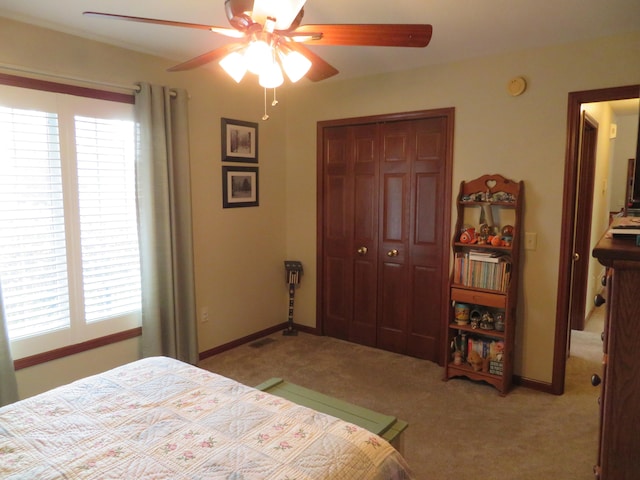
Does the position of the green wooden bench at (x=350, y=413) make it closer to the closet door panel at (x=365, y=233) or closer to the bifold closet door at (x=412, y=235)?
the bifold closet door at (x=412, y=235)

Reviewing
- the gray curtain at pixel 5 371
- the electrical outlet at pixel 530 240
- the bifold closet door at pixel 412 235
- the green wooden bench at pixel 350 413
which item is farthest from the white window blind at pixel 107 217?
the electrical outlet at pixel 530 240

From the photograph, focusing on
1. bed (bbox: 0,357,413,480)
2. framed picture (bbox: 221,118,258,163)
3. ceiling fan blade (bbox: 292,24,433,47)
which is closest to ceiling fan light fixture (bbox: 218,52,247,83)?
ceiling fan blade (bbox: 292,24,433,47)

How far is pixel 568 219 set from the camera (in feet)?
10.0

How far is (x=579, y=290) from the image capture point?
447 cm

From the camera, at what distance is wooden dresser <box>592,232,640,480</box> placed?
1162mm

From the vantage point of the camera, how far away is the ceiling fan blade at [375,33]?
1.65 meters

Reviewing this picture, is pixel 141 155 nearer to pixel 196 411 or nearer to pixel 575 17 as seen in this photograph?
pixel 196 411

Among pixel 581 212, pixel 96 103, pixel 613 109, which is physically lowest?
pixel 581 212

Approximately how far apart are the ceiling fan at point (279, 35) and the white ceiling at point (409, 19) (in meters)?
0.57

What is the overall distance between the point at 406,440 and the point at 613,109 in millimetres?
4431

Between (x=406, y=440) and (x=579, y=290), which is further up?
(x=579, y=290)

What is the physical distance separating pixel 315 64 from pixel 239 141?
196 centimetres

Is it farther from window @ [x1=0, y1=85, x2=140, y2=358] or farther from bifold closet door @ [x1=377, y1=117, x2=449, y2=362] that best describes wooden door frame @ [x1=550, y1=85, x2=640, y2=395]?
window @ [x1=0, y1=85, x2=140, y2=358]

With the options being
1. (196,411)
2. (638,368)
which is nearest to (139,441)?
(196,411)
